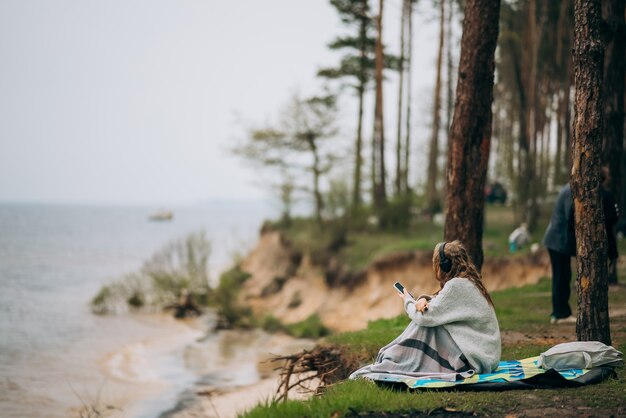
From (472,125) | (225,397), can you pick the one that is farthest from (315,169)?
(472,125)

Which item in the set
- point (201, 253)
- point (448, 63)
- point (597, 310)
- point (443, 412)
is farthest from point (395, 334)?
point (448, 63)

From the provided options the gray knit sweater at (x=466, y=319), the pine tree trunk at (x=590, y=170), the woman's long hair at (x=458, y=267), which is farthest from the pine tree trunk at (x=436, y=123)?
the gray knit sweater at (x=466, y=319)

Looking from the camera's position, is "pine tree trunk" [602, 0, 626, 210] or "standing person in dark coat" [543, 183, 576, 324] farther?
"pine tree trunk" [602, 0, 626, 210]

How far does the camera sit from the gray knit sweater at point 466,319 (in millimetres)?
A: 6766

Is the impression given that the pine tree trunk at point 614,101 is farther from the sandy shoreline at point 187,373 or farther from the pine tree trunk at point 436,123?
the pine tree trunk at point 436,123

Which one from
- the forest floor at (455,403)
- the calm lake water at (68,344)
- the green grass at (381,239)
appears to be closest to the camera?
the forest floor at (455,403)

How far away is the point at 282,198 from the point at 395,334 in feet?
75.6

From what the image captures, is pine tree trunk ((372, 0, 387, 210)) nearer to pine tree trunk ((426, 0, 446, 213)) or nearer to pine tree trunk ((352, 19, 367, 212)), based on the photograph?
pine tree trunk ((352, 19, 367, 212))

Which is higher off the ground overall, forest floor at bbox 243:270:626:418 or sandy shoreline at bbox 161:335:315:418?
forest floor at bbox 243:270:626:418

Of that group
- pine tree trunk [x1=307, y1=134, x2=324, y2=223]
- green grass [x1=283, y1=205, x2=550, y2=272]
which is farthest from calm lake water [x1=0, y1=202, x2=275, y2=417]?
green grass [x1=283, y1=205, x2=550, y2=272]

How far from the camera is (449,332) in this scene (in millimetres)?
6879

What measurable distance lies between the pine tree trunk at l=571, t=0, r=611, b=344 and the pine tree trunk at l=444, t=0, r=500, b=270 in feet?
9.07

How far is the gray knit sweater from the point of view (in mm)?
6766

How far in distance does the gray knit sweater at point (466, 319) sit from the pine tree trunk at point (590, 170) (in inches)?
51.0
